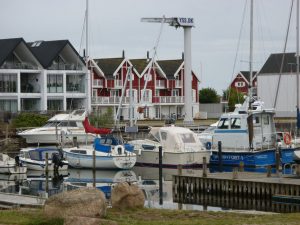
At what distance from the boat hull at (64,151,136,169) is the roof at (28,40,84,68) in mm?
39091

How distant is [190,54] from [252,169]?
3822cm

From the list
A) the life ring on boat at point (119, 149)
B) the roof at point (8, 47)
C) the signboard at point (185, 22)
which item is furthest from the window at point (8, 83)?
the life ring on boat at point (119, 149)

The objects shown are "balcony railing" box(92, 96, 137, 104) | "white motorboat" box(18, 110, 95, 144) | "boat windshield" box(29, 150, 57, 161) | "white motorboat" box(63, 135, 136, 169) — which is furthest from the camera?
"balcony railing" box(92, 96, 137, 104)

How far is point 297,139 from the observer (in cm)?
5472

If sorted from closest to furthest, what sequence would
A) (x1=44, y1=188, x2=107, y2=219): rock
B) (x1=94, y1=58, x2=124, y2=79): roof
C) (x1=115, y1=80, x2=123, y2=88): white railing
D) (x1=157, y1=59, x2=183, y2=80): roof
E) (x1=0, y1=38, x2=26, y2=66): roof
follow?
1. (x1=44, y1=188, x2=107, y2=219): rock
2. (x1=0, y1=38, x2=26, y2=66): roof
3. (x1=94, y1=58, x2=124, y2=79): roof
4. (x1=115, y1=80, x2=123, y2=88): white railing
5. (x1=157, y1=59, x2=183, y2=80): roof

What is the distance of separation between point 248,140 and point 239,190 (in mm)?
16096

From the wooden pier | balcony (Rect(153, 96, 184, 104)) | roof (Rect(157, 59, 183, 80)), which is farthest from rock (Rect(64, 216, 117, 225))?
roof (Rect(157, 59, 183, 80))

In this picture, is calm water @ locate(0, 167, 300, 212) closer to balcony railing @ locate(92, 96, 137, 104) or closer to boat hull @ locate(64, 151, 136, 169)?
boat hull @ locate(64, 151, 136, 169)

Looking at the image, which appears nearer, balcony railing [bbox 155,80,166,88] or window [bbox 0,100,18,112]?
window [bbox 0,100,18,112]

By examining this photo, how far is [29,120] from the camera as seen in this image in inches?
2960

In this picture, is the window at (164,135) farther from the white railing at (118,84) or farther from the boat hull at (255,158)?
the white railing at (118,84)

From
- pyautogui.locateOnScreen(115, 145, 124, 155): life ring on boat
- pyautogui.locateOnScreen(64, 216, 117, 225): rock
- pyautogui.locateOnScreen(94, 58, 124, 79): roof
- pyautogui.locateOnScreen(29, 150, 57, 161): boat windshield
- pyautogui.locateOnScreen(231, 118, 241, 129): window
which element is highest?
pyautogui.locateOnScreen(94, 58, 124, 79): roof

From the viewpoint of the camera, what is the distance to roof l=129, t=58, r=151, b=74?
106m

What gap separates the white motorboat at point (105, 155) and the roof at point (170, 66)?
58019mm
